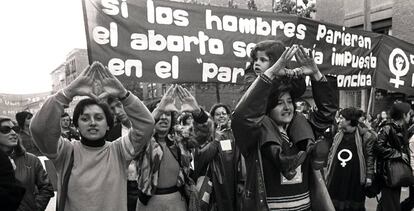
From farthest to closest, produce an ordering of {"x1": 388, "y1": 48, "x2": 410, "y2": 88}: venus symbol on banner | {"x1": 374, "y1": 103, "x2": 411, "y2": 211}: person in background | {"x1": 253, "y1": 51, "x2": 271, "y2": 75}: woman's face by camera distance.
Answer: {"x1": 388, "y1": 48, "x2": 410, "y2": 88}: venus symbol on banner, {"x1": 374, "y1": 103, "x2": 411, "y2": 211}: person in background, {"x1": 253, "y1": 51, "x2": 271, "y2": 75}: woman's face

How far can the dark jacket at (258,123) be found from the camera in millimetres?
2264

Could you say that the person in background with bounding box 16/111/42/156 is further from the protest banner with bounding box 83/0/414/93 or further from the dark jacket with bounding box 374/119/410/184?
the dark jacket with bounding box 374/119/410/184

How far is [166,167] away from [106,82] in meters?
1.33

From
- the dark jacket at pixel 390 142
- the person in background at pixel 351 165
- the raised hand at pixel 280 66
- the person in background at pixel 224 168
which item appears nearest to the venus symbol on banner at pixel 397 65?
the dark jacket at pixel 390 142

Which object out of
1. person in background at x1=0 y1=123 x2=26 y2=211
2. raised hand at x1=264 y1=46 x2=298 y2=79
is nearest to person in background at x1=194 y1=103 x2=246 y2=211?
raised hand at x1=264 y1=46 x2=298 y2=79

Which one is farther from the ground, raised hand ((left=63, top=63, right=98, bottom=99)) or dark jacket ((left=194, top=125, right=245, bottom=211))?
raised hand ((left=63, top=63, right=98, bottom=99))

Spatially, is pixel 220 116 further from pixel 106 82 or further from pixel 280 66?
pixel 280 66

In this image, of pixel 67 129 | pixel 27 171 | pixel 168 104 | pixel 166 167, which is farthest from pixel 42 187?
pixel 67 129

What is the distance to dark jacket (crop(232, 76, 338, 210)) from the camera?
226 centimetres

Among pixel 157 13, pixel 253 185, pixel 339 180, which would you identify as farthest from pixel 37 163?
pixel 339 180

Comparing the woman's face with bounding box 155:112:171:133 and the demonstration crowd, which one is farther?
the woman's face with bounding box 155:112:171:133

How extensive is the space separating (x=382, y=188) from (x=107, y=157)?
4.37m

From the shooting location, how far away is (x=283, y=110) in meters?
2.50

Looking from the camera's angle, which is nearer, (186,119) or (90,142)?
(90,142)
